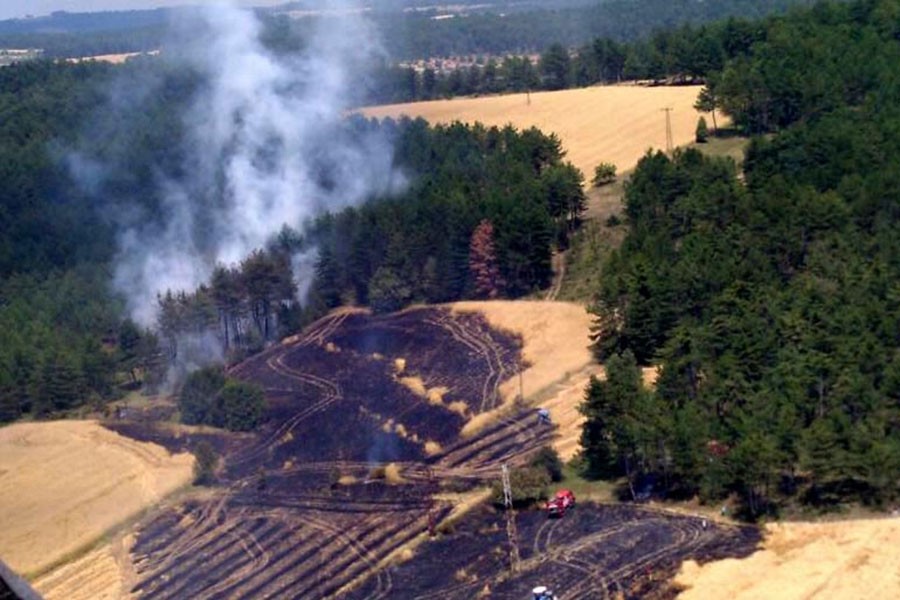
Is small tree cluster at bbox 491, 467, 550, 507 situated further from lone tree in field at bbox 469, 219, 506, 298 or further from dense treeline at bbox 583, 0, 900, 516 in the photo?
lone tree in field at bbox 469, 219, 506, 298

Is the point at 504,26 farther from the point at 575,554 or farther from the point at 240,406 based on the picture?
the point at 575,554

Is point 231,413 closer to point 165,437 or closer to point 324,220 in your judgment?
point 165,437

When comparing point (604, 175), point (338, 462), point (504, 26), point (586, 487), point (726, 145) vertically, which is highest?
point (504, 26)

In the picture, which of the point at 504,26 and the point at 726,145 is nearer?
the point at 726,145

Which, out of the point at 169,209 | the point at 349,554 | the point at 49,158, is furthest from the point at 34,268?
the point at 349,554

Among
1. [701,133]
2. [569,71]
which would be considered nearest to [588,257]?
[701,133]

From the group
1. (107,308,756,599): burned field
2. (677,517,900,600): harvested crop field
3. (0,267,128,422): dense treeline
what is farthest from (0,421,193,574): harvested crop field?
(677,517,900,600): harvested crop field
